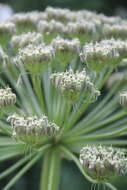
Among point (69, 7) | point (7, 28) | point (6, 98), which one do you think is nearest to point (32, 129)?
point (6, 98)

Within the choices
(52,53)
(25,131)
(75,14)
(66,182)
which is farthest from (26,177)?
(25,131)

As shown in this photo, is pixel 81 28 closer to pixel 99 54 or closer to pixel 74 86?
pixel 99 54

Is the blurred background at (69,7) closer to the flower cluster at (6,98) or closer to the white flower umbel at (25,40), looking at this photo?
the white flower umbel at (25,40)

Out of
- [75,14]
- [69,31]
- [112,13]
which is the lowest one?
[69,31]

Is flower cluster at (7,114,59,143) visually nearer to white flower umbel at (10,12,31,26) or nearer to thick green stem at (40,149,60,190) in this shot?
thick green stem at (40,149,60,190)

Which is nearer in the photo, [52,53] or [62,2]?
[52,53]

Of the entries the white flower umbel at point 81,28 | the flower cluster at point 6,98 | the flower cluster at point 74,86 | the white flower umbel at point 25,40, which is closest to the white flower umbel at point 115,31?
the white flower umbel at point 81,28

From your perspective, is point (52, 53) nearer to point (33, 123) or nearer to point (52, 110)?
point (52, 110)
